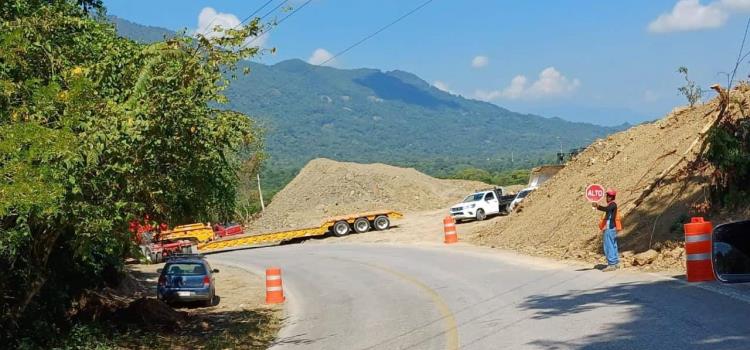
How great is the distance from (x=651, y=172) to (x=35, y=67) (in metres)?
20.8

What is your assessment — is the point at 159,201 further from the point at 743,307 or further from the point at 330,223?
the point at 330,223

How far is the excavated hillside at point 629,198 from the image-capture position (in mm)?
20469

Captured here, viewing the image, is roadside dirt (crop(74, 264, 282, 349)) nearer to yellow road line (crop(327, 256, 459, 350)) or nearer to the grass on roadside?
the grass on roadside

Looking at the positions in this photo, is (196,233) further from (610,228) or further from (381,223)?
(610,228)

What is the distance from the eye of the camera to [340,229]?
4431 centimetres

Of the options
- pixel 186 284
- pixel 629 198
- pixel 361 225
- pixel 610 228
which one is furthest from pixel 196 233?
pixel 610 228

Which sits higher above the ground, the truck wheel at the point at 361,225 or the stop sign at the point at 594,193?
the truck wheel at the point at 361,225

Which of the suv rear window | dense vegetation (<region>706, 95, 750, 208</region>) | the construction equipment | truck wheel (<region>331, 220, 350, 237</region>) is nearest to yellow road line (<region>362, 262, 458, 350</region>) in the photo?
the suv rear window

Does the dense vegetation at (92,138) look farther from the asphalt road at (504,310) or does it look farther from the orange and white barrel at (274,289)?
the orange and white barrel at (274,289)

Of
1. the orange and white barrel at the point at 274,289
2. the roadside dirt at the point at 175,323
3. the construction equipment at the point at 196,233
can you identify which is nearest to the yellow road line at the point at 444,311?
the roadside dirt at the point at 175,323

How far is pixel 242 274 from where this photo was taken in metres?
29.7

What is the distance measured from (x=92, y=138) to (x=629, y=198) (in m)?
19.5

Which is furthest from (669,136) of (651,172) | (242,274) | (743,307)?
(743,307)

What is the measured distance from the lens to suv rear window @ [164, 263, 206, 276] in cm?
2180
